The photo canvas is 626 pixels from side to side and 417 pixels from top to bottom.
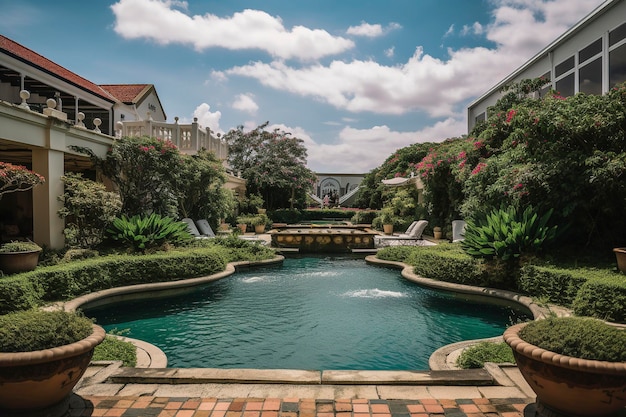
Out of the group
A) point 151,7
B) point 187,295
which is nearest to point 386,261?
point 187,295

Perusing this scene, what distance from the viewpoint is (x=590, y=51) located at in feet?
42.8

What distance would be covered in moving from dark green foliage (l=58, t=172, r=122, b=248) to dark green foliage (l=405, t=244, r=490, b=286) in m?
8.40

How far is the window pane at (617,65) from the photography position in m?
11.6

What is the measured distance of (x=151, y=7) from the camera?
8258 millimetres

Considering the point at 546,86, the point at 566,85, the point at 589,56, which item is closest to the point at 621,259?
the point at 589,56

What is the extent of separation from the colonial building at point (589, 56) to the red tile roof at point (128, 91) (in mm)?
19693

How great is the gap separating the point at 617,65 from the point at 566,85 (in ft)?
8.90

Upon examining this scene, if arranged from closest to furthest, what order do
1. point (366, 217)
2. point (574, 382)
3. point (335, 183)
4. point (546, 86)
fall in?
1. point (574, 382)
2. point (546, 86)
3. point (366, 217)
4. point (335, 183)

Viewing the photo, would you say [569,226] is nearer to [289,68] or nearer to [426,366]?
[426,366]

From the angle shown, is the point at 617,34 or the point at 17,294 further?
the point at 617,34

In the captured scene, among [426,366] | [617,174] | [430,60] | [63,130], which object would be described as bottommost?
[426,366]

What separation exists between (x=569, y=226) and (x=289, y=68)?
30.6 feet

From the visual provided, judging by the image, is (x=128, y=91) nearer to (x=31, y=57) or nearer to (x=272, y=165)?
(x=31, y=57)

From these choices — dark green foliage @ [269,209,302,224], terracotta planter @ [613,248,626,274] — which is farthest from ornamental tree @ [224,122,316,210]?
terracotta planter @ [613,248,626,274]
